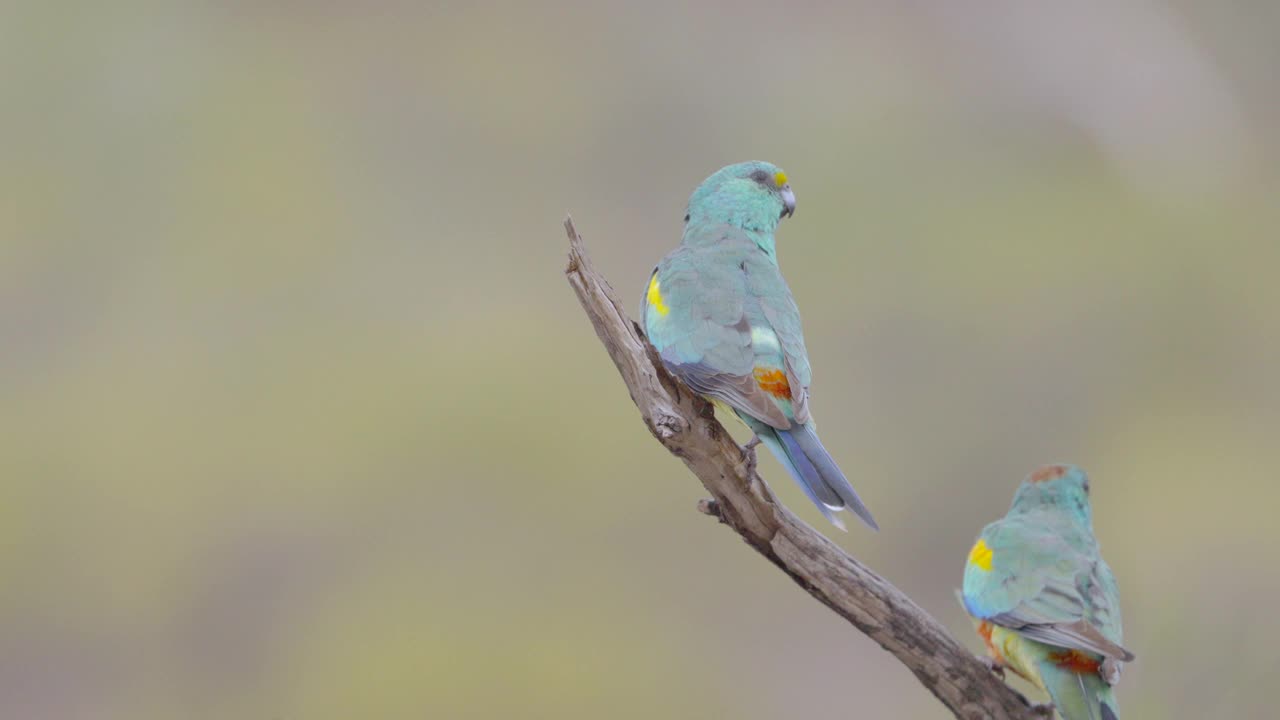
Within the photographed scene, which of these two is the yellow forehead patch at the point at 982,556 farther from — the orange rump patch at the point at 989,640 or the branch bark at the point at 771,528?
the branch bark at the point at 771,528

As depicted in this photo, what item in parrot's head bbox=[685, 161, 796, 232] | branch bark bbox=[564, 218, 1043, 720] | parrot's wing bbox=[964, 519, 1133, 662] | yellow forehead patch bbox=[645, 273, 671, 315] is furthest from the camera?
parrot's head bbox=[685, 161, 796, 232]

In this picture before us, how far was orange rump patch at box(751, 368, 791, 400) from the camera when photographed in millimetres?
3557

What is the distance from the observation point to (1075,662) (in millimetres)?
3654

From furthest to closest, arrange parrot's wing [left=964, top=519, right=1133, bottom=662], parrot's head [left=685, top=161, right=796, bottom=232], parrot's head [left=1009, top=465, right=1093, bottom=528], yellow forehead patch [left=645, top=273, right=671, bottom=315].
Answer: parrot's head [left=1009, top=465, right=1093, bottom=528] → parrot's head [left=685, top=161, right=796, bottom=232] → yellow forehead patch [left=645, top=273, right=671, bottom=315] → parrot's wing [left=964, top=519, right=1133, bottom=662]

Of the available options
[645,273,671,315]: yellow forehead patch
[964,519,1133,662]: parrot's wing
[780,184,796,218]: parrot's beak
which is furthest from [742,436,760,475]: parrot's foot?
[780,184,796,218]: parrot's beak

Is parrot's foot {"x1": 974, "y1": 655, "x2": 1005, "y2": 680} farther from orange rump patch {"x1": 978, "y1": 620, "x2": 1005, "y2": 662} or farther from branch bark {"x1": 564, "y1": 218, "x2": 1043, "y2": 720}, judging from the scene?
branch bark {"x1": 564, "y1": 218, "x2": 1043, "y2": 720}

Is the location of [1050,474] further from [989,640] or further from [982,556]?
[989,640]

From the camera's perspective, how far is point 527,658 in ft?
29.6

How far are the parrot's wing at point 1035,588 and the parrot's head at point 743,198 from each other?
1.45 metres

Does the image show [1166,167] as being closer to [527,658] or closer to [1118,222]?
[1118,222]

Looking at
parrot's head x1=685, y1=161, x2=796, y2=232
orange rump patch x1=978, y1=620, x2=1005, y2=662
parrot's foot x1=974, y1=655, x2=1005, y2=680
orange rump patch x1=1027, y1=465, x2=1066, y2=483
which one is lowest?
parrot's foot x1=974, y1=655, x2=1005, y2=680

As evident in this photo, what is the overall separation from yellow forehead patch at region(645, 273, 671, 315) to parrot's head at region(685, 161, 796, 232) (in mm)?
518

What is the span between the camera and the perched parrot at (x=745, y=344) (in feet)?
11.3

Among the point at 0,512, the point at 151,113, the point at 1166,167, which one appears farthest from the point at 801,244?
the point at 0,512
